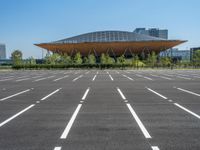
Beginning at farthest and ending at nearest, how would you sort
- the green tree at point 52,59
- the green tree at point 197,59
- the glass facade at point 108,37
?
the glass facade at point 108,37 → the green tree at point 197,59 → the green tree at point 52,59

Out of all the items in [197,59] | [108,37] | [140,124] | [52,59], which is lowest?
[140,124]

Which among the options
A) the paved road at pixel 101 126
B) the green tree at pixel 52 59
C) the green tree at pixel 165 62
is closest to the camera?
the paved road at pixel 101 126

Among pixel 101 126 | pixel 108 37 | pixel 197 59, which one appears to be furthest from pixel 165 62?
pixel 101 126

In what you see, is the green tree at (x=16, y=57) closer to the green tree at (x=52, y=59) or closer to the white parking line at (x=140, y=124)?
the green tree at (x=52, y=59)

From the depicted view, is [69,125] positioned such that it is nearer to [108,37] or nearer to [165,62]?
[165,62]

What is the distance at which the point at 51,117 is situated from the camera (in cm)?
879

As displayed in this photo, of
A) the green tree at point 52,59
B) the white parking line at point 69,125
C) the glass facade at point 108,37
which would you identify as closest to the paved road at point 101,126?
the white parking line at point 69,125

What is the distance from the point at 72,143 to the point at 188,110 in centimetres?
551

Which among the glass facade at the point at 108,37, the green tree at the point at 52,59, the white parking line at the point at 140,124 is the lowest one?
the white parking line at the point at 140,124

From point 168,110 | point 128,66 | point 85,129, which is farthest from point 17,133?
point 128,66

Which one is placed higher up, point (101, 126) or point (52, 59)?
point (52, 59)

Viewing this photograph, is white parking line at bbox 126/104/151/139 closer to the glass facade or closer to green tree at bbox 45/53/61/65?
green tree at bbox 45/53/61/65

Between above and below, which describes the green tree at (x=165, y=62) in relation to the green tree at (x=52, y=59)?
below

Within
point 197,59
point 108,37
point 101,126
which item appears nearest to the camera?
point 101,126
